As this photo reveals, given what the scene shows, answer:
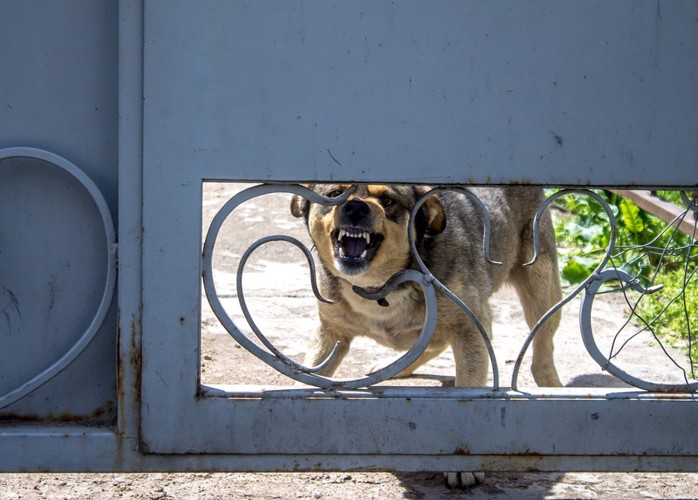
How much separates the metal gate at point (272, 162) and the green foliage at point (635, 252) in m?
3.36

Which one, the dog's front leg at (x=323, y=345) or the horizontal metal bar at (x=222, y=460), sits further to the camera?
the dog's front leg at (x=323, y=345)

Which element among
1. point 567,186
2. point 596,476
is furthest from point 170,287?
point 596,476

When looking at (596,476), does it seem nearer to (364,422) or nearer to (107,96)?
(364,422)

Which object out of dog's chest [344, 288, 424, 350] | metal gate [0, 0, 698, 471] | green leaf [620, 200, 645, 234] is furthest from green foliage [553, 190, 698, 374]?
metal gate [0, 0, 698, 471]

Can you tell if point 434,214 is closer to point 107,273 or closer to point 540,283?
point 540,283

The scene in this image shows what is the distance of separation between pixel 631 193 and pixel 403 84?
4567 mm

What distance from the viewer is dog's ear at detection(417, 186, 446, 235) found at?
4.04m

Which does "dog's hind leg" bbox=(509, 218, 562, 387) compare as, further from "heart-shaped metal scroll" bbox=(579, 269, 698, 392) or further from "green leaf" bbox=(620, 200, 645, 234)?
"heart-shaped metal scroll" bbox=(579, 269, 698, 392)

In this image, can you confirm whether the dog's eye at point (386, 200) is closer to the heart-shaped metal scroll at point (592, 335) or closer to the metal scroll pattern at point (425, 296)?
the metal scroll pattern at point (425, 296)

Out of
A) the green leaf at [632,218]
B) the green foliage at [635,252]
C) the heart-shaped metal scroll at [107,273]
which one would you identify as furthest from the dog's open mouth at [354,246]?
the green leaf at [632,218]

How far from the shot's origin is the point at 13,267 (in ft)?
9.09

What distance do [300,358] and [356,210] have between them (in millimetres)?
1568

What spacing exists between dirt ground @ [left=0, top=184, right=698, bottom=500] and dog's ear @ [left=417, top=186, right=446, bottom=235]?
922mm

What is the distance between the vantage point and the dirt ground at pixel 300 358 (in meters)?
3.49
